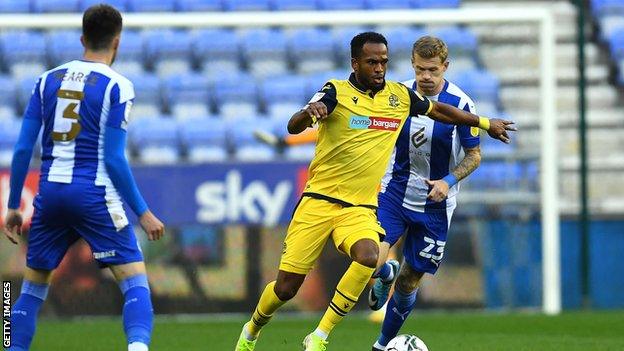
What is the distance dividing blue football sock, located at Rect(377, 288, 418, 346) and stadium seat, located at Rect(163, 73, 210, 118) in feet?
20.4

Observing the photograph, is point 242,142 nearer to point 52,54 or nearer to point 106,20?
point 52,54

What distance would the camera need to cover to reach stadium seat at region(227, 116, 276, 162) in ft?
47.0

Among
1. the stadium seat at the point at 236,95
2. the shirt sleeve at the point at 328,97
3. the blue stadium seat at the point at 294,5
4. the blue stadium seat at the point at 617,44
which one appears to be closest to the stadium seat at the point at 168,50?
the stadium seat at the point at 236,95

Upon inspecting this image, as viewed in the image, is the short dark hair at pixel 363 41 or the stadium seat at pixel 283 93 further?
the stadium seat at pixel 283 93

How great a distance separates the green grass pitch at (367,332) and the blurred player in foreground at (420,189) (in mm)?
960

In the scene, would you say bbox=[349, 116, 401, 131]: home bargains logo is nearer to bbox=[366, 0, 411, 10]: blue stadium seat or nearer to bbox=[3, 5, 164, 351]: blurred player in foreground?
bbox=[3, 5, 164, 351]: blurred player in foreground

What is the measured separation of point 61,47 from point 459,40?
430 centimetres

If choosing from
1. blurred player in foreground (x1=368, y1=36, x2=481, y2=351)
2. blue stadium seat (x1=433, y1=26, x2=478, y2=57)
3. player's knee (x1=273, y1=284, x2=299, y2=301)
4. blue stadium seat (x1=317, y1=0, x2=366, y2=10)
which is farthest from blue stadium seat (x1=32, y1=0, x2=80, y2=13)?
player's knee (x1=273, y1=284, x2=299, y2=301)

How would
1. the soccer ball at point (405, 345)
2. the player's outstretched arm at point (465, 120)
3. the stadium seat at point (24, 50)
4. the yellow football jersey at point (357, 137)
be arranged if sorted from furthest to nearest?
the stadium seat at point (24, 50)
the player's outstretched arm at point (465, 120)
the soccer ball at point (405, 345)
the yellow football jersey at point (357, 137)

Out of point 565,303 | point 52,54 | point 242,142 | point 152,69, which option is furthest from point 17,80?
point 565,303

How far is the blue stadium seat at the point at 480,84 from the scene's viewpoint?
1440 centimetres

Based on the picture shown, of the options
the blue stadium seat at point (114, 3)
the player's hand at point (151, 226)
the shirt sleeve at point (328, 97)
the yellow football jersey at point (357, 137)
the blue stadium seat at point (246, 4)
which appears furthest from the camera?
the blue stadium seat at point (246, 4)

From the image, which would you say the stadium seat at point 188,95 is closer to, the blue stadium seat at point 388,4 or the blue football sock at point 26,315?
the blue stadium seat at point 388,4

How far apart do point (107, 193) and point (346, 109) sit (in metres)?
1.62
